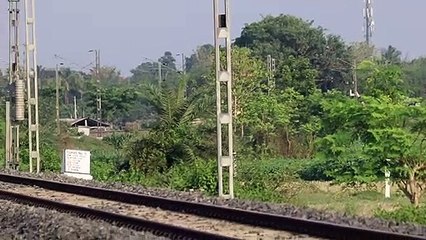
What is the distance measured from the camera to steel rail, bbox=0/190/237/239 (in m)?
11.8

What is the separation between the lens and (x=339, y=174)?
27.4 meters

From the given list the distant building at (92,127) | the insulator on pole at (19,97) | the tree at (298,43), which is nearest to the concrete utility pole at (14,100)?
the insulator on pole at (19,97)

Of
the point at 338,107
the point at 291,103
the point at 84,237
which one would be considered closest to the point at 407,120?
the point at 338,107

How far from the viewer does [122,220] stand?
14.1m

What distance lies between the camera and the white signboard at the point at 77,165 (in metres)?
27.5

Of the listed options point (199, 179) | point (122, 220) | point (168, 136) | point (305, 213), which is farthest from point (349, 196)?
point (122, 220)

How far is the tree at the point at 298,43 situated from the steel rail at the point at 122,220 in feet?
220

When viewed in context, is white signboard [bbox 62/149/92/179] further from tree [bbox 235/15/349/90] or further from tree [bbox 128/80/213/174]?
tree [bbox 235/15/349/90]

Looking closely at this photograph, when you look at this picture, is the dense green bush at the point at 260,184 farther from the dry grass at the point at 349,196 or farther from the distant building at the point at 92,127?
the distant building at the point at 92,127

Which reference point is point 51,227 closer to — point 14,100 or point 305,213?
point 305,213

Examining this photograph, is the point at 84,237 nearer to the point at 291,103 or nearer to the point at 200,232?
the point at 200,232

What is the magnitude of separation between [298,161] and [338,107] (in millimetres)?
20827

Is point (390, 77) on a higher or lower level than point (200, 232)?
higher

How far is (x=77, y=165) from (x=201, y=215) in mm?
13234
